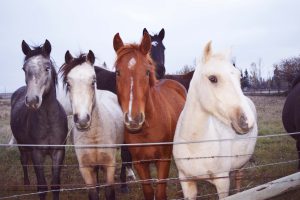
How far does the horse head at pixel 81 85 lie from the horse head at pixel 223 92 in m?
1.27

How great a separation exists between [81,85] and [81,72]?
0.18 metres

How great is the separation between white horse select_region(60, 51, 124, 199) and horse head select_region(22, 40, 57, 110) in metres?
0.37

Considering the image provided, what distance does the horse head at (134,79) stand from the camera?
318 centimetres

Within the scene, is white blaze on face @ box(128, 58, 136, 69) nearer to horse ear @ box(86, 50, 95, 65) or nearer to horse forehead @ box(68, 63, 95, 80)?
horse forehead @ box(68, 63, 95, 80)

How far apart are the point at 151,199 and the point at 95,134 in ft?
3.48

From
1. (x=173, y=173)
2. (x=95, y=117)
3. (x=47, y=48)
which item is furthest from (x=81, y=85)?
(x=173, y=173)

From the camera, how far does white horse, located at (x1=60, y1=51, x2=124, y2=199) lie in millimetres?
3711

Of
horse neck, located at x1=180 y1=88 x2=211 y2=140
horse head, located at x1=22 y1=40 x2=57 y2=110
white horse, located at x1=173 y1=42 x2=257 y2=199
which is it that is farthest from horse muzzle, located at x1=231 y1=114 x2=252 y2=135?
horse head, located at x1=22 y1=40 x2=57 y2=110

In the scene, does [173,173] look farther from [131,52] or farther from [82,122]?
[131,52]

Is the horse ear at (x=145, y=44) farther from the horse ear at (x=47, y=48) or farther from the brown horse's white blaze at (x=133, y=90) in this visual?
the horse ear at (x=47, y=48)

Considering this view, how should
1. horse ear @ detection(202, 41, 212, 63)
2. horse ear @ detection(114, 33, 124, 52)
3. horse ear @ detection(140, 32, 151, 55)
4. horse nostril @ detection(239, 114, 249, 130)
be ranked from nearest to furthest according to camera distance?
horse nostril @ detection(239, 114, 249, 130)
horse ear @ detection(202, 41, 212, 63)
horse ear @ detection(140, 32, 151, 55)
horse ear @ detection(114, 33, 124, 52)

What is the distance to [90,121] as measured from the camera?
369 cm

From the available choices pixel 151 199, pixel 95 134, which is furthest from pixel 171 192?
pixel 95 134

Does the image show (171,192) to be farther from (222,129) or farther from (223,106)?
(223,106)
